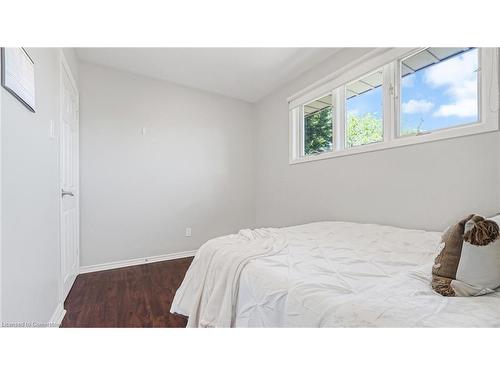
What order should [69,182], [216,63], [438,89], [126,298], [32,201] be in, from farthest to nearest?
[216,63]
[69,182]
[126,298]
[438,89]
[32,201]

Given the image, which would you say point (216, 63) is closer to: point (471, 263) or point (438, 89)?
point (438, 89)

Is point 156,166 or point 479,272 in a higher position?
point 156,166

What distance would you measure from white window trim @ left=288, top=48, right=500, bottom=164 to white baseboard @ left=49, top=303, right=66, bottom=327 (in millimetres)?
2750

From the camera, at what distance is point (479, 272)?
0.75 meters

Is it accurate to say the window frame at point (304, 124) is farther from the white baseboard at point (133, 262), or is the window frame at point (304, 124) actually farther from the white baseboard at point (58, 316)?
the white baseboard at point (58, 316)

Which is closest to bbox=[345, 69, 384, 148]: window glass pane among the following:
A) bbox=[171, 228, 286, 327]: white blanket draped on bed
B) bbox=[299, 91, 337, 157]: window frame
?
bbox=[299, 91, 337, 157]: window frame

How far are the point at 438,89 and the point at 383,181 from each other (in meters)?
0.81

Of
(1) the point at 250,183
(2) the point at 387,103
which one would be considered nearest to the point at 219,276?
(2) the point at 387,103

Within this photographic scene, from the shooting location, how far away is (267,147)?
361 cm

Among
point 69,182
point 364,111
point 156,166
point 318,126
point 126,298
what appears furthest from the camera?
point 156,166

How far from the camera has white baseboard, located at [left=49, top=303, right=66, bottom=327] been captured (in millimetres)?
1477
